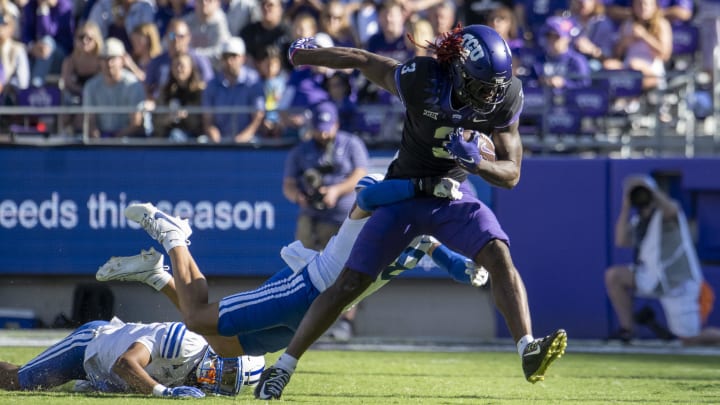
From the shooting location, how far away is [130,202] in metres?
12.1

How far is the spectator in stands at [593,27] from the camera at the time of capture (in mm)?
13211

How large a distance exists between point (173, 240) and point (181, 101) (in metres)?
5.73

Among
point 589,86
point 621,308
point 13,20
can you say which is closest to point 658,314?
point 621,308

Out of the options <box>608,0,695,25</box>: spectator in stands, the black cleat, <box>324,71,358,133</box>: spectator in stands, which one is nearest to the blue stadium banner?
<box>324,71,358,133</box>: spectator in stands

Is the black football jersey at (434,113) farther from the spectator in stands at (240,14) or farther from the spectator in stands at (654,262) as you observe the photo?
the spectator in stands at (240,14)

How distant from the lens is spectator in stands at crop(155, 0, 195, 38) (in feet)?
46.4

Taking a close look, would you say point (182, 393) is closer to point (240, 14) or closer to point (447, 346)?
point (447, 346)

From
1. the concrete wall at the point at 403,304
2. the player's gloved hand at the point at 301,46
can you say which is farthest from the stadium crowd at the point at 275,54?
the player's gloved hand at the point at 301,46

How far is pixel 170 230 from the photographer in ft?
22.9

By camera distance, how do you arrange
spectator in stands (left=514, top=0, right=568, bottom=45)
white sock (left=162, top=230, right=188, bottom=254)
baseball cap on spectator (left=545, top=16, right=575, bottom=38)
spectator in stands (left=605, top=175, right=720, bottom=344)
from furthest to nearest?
spectator in stands (left=514, top=0, right=568, bottom=45) < baseball cap on spectator (left=545, top=16, right=575, bottom=38) < spectator in stands (left=605, top=175, right=720, bottom=344) < white sock (left=162, top=230, right=188, bottom=254)

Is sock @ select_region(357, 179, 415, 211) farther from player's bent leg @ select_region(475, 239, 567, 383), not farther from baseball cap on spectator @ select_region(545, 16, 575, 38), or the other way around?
baseball cap on spectator @ select_region(545, 16, 575, 38)

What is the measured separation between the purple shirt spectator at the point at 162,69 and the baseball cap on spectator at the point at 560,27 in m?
3.49

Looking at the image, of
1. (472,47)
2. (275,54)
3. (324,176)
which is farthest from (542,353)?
(275,54)

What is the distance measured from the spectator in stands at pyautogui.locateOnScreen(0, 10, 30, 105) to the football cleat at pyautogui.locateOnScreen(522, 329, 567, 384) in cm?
850
